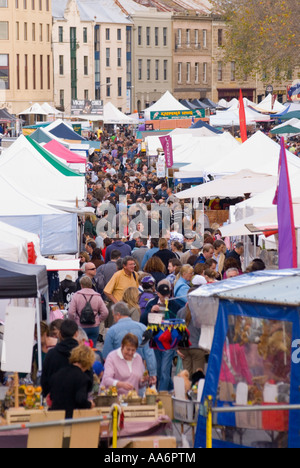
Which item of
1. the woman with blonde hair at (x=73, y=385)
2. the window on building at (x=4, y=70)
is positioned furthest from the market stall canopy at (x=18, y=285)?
the window on building at (x=4, y=70)

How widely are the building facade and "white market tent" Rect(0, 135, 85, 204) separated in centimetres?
6277

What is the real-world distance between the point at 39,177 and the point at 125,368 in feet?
39.0

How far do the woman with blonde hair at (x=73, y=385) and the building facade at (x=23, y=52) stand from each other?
76.3 m

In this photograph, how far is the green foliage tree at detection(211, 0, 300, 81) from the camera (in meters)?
53.5

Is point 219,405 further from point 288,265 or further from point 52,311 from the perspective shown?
point 52,311

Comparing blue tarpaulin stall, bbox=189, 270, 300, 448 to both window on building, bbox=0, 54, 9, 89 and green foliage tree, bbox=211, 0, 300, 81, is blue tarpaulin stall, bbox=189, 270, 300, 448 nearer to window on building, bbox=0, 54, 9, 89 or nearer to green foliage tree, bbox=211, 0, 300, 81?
green foliage tree, bbox=211, 0, 300, 81

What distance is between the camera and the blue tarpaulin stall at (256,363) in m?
8.79

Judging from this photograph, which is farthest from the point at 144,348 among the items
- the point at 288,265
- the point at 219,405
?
the point at 288,265

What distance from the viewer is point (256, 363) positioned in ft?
29.6

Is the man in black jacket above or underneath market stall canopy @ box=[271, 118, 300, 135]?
underneath

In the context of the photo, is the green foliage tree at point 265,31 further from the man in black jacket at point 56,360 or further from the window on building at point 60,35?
the man in black jacket at point 56,360

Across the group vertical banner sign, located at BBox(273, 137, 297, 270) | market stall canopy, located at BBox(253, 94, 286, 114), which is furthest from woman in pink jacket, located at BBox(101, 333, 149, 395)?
market stall canopy, located at BBox(253, 94, 286, 114)

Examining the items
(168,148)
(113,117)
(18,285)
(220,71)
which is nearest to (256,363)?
(18,285)
